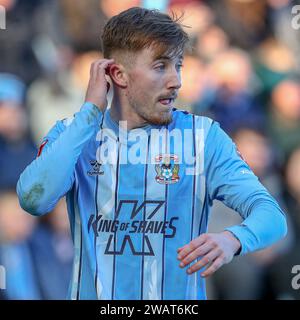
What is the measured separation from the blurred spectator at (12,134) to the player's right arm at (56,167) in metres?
1.19

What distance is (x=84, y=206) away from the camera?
198 centimetres

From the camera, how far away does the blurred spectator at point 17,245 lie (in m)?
3.01

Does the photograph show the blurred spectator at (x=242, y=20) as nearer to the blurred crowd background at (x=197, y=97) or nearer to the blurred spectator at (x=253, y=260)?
the blurred crowd background at (x=197, y=97)

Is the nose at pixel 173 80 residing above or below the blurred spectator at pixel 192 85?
below

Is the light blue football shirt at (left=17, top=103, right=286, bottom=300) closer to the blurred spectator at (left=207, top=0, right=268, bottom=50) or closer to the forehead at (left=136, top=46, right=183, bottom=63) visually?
the forehead at (left=136, top=46, right=183, bottom=63)

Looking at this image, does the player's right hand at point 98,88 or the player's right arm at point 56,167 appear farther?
the player's right hand at point 98,88

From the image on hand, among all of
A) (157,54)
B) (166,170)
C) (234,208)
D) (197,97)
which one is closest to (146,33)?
(157,54)

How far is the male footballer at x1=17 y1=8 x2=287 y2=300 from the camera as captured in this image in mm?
1882

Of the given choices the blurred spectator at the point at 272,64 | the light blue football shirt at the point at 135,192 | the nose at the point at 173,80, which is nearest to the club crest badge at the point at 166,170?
the light blue football shirt at the point at 135,192

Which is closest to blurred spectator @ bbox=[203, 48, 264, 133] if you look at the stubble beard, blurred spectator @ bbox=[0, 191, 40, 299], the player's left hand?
blurred spectator @ bbox=[0, 191, 40, 299]

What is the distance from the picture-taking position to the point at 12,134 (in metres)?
3.20

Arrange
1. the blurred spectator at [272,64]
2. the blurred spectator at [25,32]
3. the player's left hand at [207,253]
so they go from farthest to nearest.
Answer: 1. the blurred spectator at [272,64]
2. the blurred spectator at [25,32]
3. the player's left hand at [207,253]
